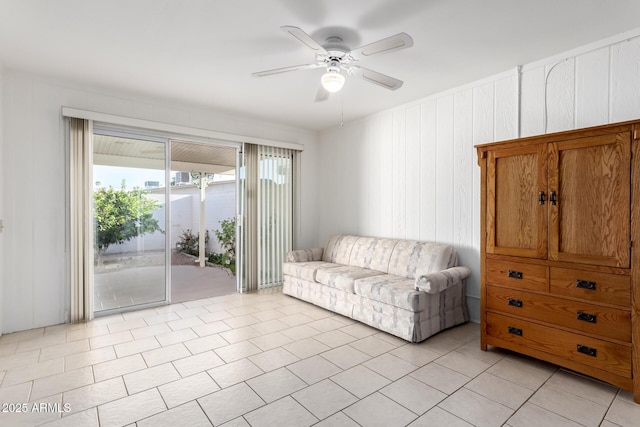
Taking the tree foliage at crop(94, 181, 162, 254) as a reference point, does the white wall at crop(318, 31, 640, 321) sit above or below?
above

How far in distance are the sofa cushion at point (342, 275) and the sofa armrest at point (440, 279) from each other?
82 centimetres

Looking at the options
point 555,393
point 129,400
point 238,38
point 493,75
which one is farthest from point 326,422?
point 493,75

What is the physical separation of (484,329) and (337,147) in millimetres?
3459

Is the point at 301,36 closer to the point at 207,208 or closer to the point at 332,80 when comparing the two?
the point at 332,80

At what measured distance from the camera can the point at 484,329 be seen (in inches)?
112

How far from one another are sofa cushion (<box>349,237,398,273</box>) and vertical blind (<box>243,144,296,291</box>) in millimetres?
1312

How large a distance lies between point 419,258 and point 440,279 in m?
0.64

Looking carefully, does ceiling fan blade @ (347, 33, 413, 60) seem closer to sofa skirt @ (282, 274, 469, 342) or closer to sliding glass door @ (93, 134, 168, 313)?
sofa skirt @ (282, 274, 469, 342)

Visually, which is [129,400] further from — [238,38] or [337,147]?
[337,147]

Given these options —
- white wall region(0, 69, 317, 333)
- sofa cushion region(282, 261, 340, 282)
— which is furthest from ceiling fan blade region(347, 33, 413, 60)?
white wall region(0, 69, 317, 333)

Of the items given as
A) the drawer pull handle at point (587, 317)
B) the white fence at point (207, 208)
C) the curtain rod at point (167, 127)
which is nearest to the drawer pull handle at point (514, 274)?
the drawer pull handle at point (587, 317)

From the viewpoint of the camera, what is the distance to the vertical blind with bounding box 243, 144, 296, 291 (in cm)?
491

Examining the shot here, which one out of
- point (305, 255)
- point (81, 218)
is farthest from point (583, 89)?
point (81, 218)

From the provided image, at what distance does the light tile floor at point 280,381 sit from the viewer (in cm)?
196
